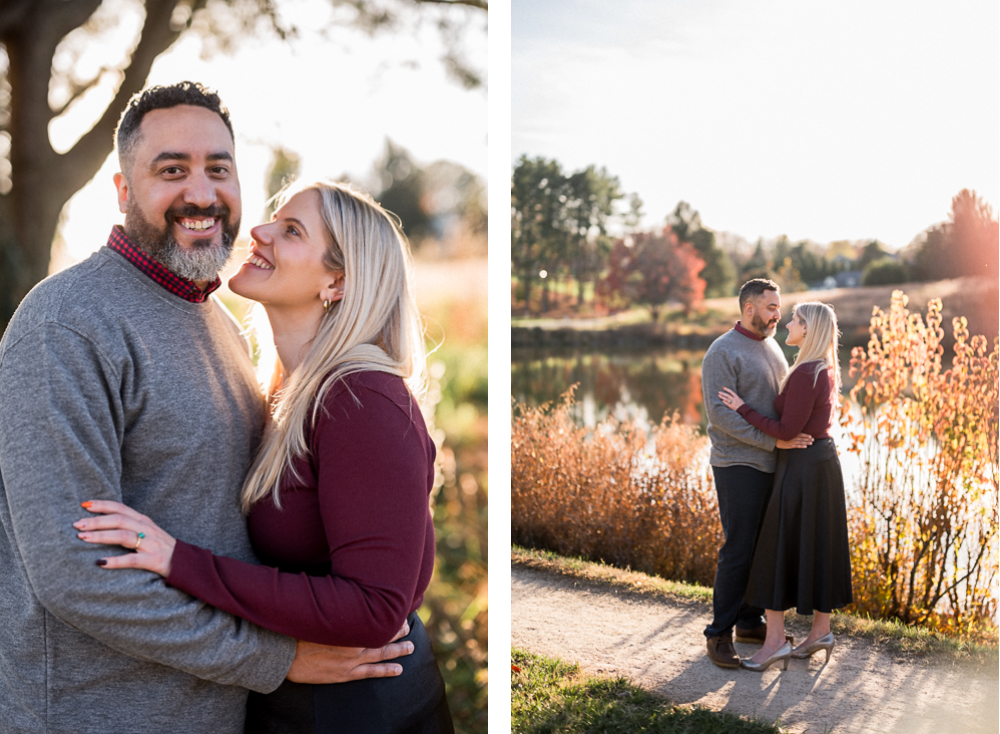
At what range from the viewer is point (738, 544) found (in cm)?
299

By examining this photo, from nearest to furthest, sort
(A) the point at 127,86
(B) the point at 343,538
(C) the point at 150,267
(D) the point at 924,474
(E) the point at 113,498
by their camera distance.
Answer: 1. (E) the point at 113,498
2. (B) the point at 343,538
3. (C) the point at 150,267
4. (D) the point at 924,474
5. (A) the point at 127,86

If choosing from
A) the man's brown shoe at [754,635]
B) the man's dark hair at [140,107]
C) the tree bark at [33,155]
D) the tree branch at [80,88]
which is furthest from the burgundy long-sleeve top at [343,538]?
the tree branch at [80,88]

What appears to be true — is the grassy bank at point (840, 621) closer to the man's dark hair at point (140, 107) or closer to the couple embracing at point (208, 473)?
the couple embracing at point (208, 473)

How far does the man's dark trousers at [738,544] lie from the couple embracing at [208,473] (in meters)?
1.42

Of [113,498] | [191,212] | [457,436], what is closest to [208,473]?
[113,498]

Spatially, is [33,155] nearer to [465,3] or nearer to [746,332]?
[465,3]

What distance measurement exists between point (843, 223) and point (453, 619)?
7.80ft

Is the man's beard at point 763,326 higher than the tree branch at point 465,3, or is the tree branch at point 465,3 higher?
the tree branch at point 465,3

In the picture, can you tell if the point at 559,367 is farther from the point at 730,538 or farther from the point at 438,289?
the point at 730,538

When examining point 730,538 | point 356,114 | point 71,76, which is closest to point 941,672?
point 730,538

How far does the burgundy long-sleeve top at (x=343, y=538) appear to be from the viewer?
155cm

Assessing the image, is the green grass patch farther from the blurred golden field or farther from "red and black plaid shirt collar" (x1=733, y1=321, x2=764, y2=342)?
"red and black plaid shirt collar" (x1=733, y1=321, x2=764, y2=342)

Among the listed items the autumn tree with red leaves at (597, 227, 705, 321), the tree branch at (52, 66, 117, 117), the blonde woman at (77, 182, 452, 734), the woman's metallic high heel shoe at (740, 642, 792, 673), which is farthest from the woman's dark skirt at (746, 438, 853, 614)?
the tree branch at (52, 66, 117, 117)

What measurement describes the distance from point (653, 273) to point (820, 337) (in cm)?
73
